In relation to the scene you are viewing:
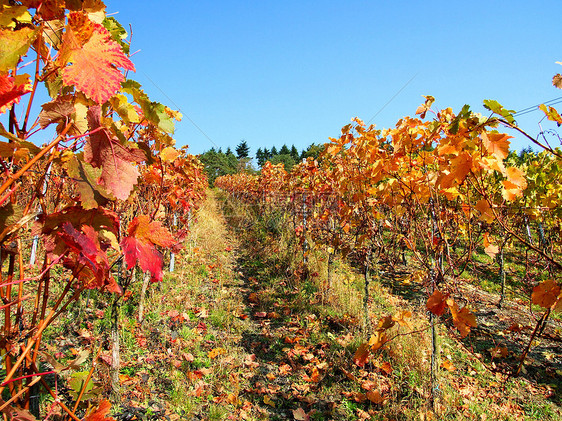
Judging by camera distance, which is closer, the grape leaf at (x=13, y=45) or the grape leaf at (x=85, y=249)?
the grape leaf at (x=13, y=45)

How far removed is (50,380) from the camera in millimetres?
2383

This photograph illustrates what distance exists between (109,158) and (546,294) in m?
1.36

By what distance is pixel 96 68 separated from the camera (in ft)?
1.82

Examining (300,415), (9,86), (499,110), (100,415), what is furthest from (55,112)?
(300,415)

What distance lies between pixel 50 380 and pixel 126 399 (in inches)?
23.3

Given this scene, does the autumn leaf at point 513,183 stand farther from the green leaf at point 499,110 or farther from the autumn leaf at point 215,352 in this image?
the autumn leaf at point 215,352

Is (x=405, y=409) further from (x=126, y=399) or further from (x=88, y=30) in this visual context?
(x=88, y=30)

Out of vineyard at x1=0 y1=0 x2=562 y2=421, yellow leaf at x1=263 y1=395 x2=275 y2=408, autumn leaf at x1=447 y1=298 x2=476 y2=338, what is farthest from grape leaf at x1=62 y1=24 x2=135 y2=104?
yellow leaf at x1=263 y1=395 x2=275 y2=408

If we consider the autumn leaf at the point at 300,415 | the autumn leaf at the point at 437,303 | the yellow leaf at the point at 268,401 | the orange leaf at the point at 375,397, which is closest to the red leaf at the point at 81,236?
the autumn leaf at the point at 437,303

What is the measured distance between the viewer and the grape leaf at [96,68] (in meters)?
0.54

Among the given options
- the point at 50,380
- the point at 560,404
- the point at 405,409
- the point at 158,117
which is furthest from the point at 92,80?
the point at 560,404

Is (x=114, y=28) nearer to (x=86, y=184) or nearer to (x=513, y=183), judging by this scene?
(x=86, y=184)

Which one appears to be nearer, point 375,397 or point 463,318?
point 463,318

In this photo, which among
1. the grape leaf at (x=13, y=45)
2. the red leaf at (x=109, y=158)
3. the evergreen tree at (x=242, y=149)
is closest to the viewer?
the grape leaf at (x=13, y=45)
